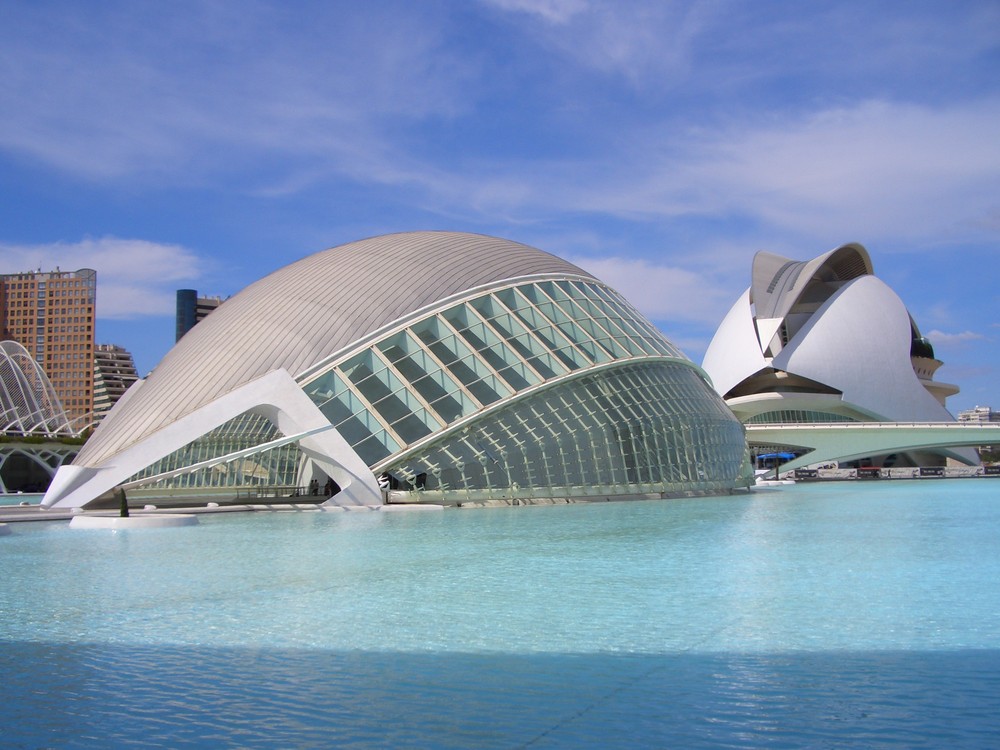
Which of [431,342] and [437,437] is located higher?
[431,342]

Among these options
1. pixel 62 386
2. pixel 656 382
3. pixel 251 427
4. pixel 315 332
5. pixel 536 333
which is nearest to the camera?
pixel 315 332

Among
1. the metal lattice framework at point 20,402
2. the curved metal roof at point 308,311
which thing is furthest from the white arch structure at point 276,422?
the metal lattice framework at point 20,402

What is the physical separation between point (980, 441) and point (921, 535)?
54075 millimetres

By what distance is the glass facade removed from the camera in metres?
24.9

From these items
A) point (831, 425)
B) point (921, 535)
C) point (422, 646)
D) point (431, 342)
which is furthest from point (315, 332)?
point (831, 425)

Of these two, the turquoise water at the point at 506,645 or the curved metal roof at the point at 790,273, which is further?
the curved metal roof at the point at 790,273

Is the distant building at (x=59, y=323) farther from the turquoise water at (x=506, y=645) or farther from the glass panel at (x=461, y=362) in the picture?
the turquoise water at (x=506, y=645)

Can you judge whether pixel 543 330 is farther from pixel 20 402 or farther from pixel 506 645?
pixel 20 402

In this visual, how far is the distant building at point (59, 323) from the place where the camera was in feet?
484

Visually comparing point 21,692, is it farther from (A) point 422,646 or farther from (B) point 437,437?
(B) point 437,437

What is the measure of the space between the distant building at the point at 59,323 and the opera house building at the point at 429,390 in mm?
125986

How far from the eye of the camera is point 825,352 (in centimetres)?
7212

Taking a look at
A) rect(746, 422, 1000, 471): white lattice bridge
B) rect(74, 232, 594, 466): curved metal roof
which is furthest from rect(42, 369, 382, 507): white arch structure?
rect(746, 422, 1000, 471): white lattice bridge

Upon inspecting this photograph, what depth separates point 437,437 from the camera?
24578mm
